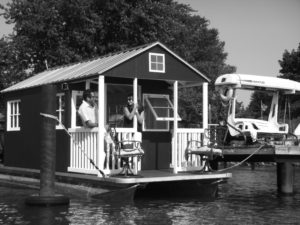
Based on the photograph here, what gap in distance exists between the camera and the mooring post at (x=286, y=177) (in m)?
17.0

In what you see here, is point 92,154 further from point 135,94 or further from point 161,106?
point 161,106

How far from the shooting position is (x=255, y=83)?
18094mm

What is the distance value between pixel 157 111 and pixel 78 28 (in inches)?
683

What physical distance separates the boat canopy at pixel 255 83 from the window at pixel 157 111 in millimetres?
2429

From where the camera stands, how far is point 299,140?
17297mm

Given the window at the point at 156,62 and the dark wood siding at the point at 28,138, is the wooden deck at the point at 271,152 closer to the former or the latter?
the window at the point at 156,62

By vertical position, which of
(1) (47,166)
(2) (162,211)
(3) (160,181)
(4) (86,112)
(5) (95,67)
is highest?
(5) (95,67)

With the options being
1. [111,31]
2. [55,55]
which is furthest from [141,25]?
[55,55]

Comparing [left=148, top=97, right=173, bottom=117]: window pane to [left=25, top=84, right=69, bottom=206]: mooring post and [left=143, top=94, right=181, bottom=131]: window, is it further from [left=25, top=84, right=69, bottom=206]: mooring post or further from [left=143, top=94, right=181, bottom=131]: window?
[left=25, top=84, right=69, bottom=206]: mooring post

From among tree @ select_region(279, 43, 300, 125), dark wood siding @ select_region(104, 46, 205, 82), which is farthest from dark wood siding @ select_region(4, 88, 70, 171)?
tree @ select_region(279, 43, 300, 125)

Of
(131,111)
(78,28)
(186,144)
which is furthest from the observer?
(78,28)

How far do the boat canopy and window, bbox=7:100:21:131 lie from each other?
701cm

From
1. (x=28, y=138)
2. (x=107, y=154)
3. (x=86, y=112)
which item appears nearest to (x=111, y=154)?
(x=107, y=154)

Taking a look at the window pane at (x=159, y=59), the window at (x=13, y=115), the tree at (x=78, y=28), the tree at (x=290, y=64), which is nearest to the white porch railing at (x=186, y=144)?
the window pane at (x=159, y=59)
